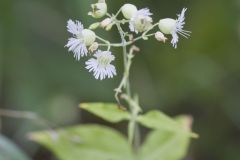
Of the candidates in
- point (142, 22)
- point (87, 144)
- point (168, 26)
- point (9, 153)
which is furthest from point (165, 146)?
point (142, 22)

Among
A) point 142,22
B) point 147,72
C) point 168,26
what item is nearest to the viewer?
point 142,22

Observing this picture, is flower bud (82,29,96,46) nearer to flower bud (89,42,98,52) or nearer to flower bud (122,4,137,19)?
flower bud (89,42,98,52)

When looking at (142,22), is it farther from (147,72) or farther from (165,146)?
(147,72)

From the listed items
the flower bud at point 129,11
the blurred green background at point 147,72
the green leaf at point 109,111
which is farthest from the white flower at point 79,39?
the blurred green background at point 147,72

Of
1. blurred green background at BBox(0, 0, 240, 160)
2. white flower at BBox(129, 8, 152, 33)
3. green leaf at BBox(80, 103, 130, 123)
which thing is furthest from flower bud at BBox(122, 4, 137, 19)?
blurred green background at BBox(0, 0, 240, 160)

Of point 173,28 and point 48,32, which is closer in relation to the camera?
point 173,28

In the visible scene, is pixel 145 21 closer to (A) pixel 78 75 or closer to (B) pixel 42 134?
(B) pixel 42 134

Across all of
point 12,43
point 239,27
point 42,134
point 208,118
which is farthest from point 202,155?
point 12,43

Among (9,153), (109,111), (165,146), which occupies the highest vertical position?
(109,111)
